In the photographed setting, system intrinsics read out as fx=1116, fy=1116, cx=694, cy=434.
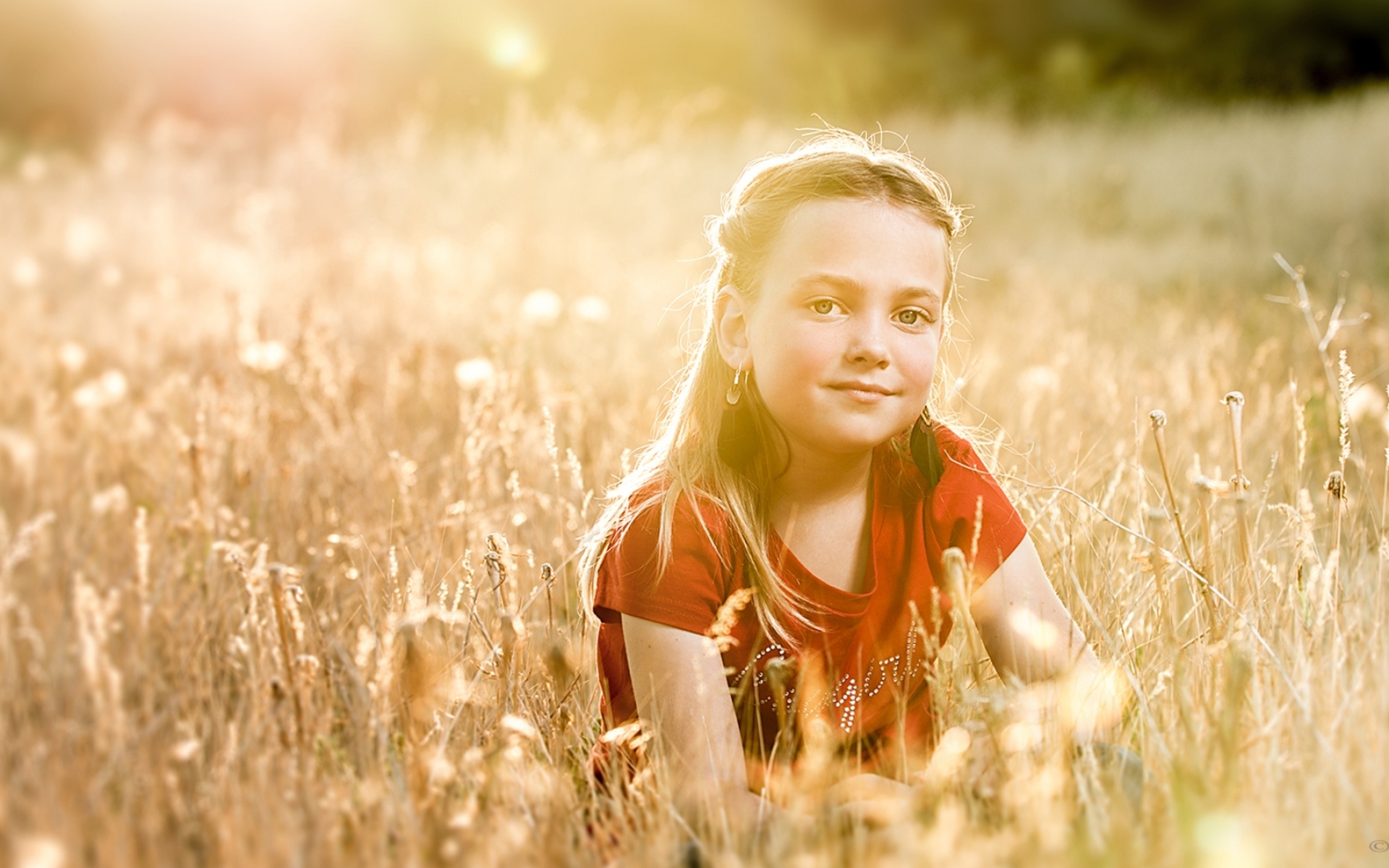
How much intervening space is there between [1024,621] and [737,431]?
0.54m

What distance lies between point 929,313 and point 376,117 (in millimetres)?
15820

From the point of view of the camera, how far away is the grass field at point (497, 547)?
1.29 m

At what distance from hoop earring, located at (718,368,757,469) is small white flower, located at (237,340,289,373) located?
6.00ft

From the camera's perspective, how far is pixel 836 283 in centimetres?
163

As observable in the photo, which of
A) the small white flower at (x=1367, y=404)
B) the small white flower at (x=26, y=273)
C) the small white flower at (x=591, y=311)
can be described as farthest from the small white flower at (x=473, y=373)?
the small white flower at (x=26, y=273)

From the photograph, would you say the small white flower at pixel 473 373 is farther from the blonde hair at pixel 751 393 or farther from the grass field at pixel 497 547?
the blonde hair at pixel 751 393

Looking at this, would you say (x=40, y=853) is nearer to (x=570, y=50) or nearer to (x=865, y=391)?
(x=865, y=391)

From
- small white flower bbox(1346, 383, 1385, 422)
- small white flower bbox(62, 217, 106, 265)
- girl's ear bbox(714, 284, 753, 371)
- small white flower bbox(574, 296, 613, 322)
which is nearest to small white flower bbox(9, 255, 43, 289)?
small white flower bbox(62, 217, 106, 265)

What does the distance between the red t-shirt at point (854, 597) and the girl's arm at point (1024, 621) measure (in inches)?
1.1

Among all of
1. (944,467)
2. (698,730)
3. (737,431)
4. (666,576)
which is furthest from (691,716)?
(944,467)

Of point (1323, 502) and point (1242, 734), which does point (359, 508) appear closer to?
point (1242, 734)

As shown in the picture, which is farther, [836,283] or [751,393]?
[751,393]

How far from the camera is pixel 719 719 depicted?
1.53 m

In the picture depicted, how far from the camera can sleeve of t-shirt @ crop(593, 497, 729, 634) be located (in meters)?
1.61
